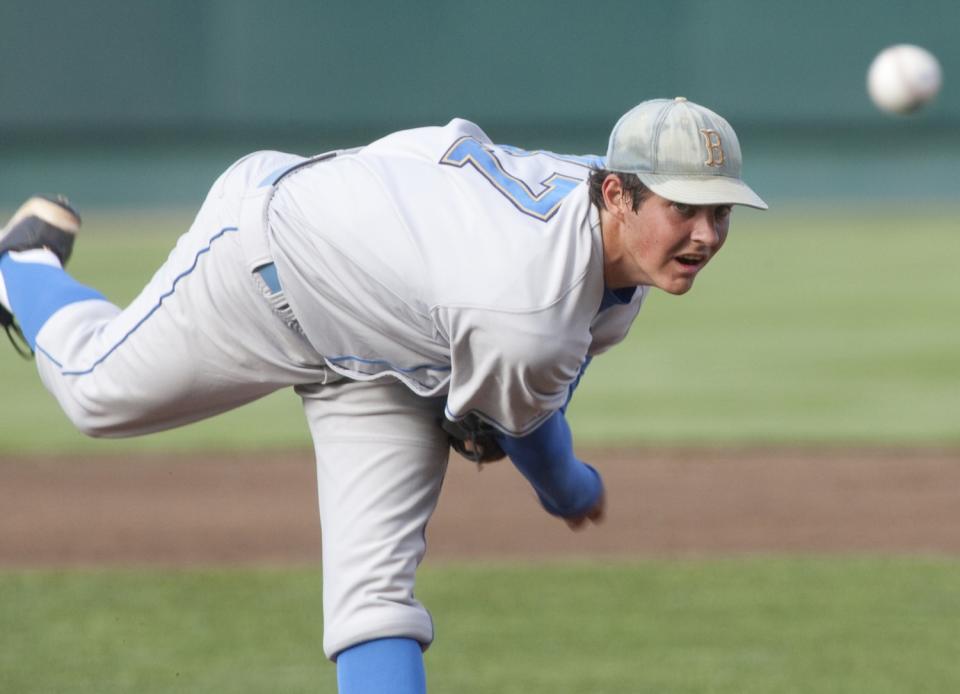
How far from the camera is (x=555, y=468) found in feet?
12.5

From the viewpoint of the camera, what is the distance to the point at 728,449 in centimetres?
767

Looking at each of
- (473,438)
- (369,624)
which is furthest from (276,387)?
(369,624)

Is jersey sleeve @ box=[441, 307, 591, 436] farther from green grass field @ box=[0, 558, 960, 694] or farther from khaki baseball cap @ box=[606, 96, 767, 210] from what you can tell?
green grass field @ box=[0, 558, 960, 694]

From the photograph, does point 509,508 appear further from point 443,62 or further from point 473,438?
point 443,62

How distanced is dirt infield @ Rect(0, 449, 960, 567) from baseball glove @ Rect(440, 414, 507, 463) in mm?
2258

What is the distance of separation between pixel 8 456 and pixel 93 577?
2376 millimetres

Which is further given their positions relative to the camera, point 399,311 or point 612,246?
point 399,311

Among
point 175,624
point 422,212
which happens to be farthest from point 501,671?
point 422,212

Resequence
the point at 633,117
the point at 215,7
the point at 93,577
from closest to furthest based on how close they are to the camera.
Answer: the point at 633,117
the point at 93,577
the point at 215,7

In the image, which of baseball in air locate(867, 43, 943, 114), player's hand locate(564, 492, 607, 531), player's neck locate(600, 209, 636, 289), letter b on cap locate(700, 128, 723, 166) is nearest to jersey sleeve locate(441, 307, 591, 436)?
player's neck locate(600, 209, 636, 289)

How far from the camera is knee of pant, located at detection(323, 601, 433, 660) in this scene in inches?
128

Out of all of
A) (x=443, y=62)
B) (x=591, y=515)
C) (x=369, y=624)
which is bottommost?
(x=443, y=62)

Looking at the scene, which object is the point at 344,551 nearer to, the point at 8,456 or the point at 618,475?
the point at 618,475

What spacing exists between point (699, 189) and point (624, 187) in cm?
15
